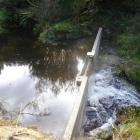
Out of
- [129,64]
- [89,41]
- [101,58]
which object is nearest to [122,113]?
[129,64]

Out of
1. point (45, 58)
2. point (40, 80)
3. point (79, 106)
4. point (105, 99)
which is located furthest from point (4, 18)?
point (79, 106)

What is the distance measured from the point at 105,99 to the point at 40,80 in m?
3.14

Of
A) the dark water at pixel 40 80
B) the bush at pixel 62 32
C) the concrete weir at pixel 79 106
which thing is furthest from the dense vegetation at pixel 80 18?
the concrete weir at pixel 79 106

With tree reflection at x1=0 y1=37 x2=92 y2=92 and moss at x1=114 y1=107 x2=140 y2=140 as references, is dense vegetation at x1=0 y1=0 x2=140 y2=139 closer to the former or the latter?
tree reflection at x1=0 y1=37 x2=92 y2=92

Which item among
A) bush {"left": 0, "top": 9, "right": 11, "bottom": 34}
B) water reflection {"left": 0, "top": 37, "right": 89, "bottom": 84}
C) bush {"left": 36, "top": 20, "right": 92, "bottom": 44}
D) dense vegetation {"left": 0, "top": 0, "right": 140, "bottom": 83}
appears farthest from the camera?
bush {"left": 0, "top": 9, "right": 11, "bottom": 34}

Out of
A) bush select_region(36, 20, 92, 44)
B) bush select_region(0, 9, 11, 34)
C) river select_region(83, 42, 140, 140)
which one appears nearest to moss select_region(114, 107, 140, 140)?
river select_region(83, 42, 140, 140)

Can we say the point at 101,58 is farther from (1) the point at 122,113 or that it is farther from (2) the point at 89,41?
(1) the point at 122,113

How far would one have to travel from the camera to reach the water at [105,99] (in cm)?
926

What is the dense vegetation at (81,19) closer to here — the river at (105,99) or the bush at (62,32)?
the bush at (62,32)

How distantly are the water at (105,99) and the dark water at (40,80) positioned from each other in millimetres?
591

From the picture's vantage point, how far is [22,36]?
19375 mm

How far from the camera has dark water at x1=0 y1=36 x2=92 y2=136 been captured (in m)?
9.63

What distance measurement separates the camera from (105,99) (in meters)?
10.3

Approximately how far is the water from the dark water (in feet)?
1.94
